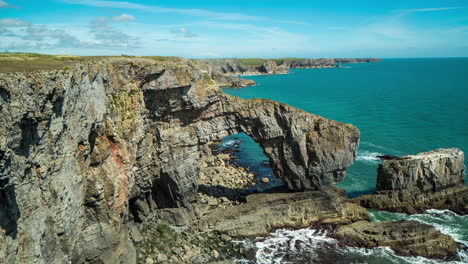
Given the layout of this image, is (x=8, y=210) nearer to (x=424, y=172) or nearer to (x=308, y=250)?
(x=308, y=250)

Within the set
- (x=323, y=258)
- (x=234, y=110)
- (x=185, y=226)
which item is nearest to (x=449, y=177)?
(x=323, y=258)

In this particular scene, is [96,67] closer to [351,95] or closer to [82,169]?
[82,169]

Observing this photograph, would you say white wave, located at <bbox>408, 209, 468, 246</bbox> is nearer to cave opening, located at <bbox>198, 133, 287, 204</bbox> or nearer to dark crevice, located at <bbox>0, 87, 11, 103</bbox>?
cave opening, located at <bbox>198, 133, 287, 204</bbox>

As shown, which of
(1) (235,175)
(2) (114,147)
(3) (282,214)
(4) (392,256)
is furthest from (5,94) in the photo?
(1) (235,175)

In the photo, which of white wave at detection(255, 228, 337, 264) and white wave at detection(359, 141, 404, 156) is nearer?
white wave at detection(255, 228, 337, 264)

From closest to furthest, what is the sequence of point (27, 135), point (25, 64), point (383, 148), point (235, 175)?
point (27, 135), point (25, 64), point (235, 175), point (383, 148)

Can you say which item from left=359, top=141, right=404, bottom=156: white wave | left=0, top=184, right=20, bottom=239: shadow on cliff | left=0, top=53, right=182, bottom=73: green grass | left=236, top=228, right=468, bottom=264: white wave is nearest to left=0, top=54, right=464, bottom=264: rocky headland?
left=0, top=184, right=20, bottom=239: shadow on cliff
